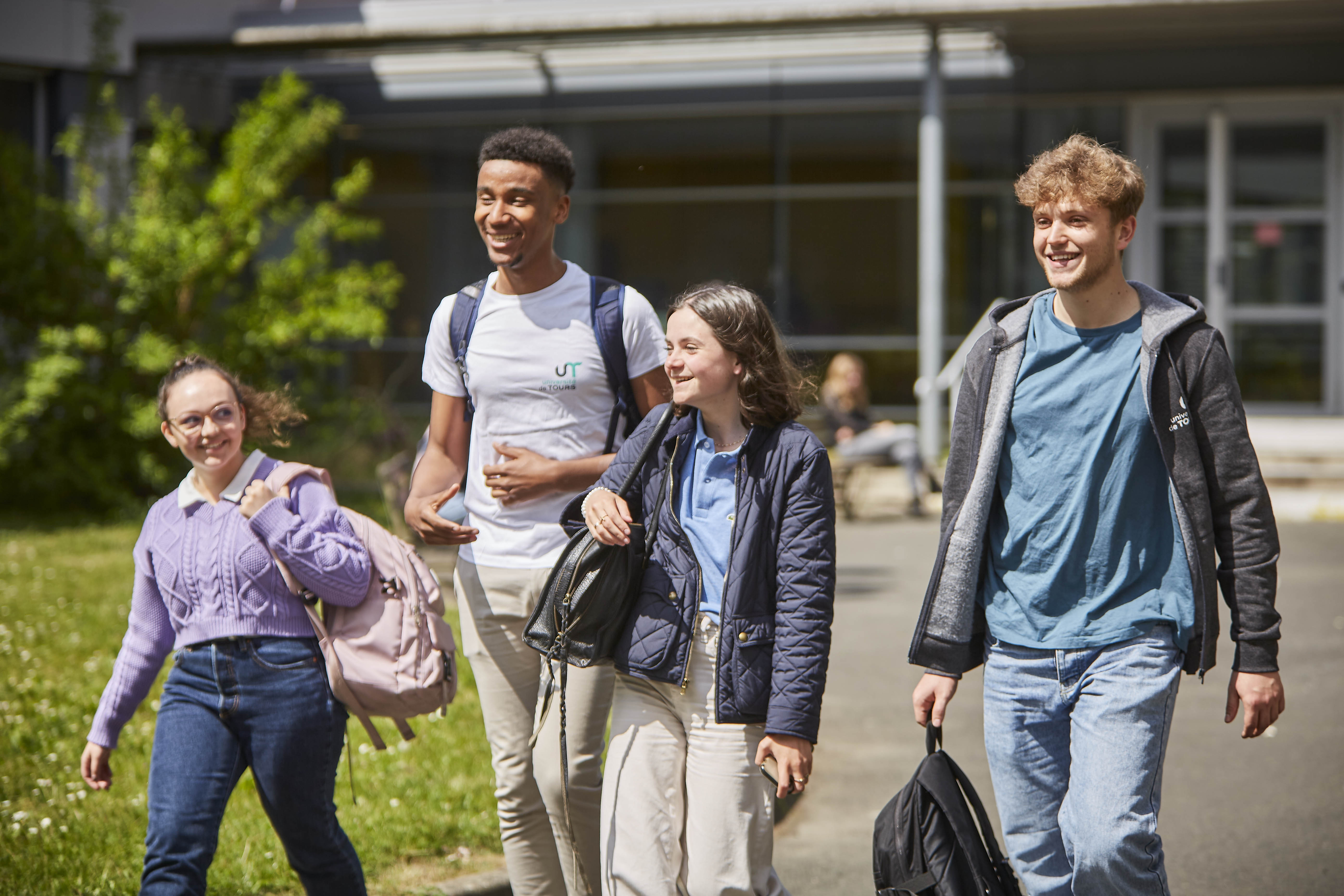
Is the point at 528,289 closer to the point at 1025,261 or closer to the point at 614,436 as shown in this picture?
the point at 614,436

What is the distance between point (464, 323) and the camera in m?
3.54

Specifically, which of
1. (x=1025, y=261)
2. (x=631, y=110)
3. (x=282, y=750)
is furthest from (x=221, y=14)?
(x=282, y=750)

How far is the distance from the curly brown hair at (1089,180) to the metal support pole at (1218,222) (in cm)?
1404

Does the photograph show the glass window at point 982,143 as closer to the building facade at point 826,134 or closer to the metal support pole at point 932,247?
the building facade at point 826,134

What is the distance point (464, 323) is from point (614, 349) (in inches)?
16.7

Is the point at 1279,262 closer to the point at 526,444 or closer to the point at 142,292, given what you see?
the point at 142,292

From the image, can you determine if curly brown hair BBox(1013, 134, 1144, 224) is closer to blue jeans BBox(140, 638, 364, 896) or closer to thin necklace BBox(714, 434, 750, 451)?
thin necklace BBox(714, 434, 750, 451)

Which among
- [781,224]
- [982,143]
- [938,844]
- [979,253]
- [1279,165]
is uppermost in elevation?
[982,143]

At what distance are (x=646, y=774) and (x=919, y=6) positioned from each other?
12.6 m

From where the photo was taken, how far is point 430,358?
3652 mm

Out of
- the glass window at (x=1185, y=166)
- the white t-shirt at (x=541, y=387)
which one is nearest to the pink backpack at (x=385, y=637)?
the white t-shirt at (x=541, y=387)

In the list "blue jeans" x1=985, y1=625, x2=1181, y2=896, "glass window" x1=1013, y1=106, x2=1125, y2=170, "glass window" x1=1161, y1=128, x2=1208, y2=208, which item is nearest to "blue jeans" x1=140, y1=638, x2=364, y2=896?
"blue jeans" x1=985, y1=625, x2=1181, y2=896

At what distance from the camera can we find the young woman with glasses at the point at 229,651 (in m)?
3.11

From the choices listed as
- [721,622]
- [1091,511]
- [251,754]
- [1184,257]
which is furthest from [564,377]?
[1184,257]
